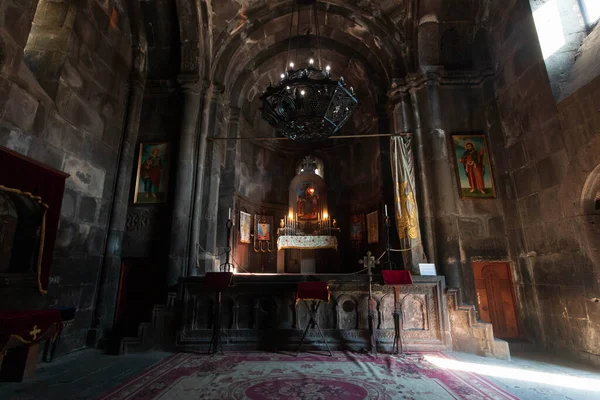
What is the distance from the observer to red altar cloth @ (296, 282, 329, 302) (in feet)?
20.8

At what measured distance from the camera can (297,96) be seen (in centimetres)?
554

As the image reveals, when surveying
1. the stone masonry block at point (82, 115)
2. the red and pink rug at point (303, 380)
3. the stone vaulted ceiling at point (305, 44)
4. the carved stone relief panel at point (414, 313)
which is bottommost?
the red and pink rug at point (303, 380)

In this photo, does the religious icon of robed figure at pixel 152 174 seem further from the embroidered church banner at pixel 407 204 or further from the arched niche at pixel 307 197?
the embroidered church banner at pixel 407 204

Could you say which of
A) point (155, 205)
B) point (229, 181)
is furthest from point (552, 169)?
point (155, 205)

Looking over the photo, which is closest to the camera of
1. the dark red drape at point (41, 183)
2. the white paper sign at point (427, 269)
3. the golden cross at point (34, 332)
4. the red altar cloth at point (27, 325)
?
the red altar cloth at point (27, 325)

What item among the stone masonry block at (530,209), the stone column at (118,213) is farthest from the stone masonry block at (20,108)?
the stone masonry block at (530,209)

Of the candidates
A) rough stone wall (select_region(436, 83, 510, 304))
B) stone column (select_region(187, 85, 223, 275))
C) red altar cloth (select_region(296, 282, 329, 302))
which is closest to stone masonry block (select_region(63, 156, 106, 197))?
stone column (select_region(187, 85, 223, 275))

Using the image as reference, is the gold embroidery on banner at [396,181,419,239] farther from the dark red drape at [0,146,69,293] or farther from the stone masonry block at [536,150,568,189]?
the dark red drape at [0,146,69,293]

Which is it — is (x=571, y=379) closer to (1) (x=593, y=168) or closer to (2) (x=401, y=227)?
(1) (x=593, y=168)

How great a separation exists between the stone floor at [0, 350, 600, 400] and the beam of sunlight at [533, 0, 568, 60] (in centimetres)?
646

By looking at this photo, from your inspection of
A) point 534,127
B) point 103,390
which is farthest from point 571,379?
point 103,390

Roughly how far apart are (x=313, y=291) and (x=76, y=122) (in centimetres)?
668

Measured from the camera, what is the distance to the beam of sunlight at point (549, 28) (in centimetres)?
684

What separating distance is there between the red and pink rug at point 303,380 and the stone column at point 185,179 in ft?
8.57
